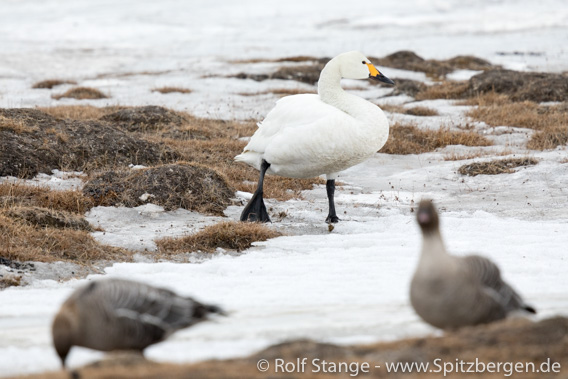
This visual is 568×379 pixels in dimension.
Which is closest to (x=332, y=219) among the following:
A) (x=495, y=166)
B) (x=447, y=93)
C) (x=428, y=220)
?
(x=495, y=166)

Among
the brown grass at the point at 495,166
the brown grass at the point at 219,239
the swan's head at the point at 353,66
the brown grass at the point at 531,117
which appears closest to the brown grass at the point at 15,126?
the brown grass at the point at 219,239

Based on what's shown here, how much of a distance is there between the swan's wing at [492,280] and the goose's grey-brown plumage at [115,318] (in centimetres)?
179

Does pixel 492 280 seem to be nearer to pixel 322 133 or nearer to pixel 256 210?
pixel 322 133

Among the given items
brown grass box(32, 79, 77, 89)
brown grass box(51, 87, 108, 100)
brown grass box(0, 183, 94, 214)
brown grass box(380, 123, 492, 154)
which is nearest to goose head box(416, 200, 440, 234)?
brown grass box(0, 183, 94, 214)

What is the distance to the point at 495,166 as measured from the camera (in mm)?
13469

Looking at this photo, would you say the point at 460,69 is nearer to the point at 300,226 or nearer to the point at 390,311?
the point at 300,226

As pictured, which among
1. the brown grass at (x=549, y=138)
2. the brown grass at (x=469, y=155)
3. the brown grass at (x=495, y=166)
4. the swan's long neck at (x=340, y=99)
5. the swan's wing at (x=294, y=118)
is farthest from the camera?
the brown grass at (x=549, y=138)

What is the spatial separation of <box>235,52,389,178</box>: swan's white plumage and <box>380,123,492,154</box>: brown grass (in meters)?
5.44

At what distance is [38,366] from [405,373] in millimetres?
2636

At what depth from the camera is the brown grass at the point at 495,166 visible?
525 inches

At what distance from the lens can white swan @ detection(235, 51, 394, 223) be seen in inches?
385

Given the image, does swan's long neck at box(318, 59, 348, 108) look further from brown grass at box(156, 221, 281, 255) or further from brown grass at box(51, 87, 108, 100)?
brown grass at box(51, 87, 108, 100)

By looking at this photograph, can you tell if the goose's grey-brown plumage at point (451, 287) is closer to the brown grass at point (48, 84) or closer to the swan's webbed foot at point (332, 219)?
the swan's webbed foot at point (332, 219)

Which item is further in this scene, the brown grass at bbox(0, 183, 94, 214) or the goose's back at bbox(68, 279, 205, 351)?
the brown grass at bbox(0, 183, 94, 214)
